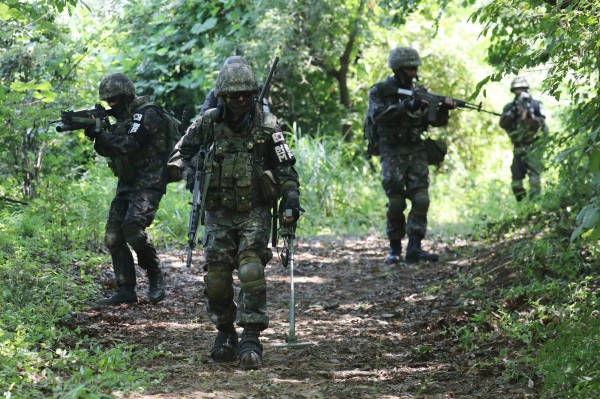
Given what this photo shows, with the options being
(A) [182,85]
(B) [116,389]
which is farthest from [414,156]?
(A) [182,85]

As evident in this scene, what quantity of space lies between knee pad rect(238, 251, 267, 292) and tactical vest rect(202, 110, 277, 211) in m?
0.33

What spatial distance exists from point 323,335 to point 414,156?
11.5ft

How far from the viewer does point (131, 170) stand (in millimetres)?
7812

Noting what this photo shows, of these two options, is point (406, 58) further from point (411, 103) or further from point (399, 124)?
point (399, 124)

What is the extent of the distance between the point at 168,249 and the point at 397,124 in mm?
3479

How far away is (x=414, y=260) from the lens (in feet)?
33.6

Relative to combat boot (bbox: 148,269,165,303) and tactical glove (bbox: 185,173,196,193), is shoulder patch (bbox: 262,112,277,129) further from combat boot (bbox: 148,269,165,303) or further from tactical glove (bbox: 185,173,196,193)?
combat boot (bbox: 148,269,165,303)

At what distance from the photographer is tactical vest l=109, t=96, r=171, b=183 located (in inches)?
305

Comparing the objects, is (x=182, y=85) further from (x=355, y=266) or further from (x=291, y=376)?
(x=291, y=376)

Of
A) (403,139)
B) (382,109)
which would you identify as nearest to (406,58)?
(382,109)

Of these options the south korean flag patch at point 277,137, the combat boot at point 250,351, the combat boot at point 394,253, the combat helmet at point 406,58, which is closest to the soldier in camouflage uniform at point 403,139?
the combat helmet at point 406,58

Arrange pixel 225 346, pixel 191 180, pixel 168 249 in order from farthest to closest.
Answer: pixel 168 249 → pixel 191 180 → pixel 225 346

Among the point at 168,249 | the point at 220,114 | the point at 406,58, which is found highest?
the point at 406,58

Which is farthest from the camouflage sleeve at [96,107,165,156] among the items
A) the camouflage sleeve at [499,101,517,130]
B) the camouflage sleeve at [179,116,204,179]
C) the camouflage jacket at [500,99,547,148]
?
the camouflage sleeve at [499,101,517,130]
